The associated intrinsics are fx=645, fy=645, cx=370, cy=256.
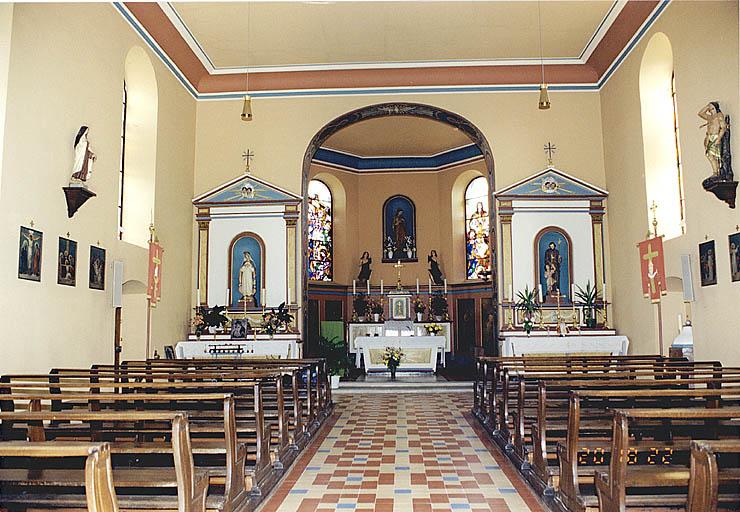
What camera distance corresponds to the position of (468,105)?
13.4m

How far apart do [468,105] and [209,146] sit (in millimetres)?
5461

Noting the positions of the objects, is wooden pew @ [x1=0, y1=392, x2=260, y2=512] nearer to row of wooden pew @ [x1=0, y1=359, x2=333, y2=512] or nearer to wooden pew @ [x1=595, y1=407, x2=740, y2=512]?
Answer: row of wooden pew @ [x1=0, y1=359, x2=333, y2=512]

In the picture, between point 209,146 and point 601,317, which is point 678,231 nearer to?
point 601,317

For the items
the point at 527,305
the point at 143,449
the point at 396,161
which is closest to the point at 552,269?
the point at 527,305

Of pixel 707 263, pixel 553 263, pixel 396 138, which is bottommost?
pixel 707 263

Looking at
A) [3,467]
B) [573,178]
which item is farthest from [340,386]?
[3,467]

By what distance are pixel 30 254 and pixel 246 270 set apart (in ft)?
19.4

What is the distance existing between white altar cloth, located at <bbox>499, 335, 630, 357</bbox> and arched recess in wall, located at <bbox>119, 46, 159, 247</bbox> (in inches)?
271

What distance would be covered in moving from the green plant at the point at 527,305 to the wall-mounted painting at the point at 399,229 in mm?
6961

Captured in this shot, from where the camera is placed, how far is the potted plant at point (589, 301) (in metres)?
12.3

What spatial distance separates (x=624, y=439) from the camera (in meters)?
3.28

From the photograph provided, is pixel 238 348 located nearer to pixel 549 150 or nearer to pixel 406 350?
pixel 406 350

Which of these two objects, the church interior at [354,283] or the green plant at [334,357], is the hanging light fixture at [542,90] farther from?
the green plant at [334,357]

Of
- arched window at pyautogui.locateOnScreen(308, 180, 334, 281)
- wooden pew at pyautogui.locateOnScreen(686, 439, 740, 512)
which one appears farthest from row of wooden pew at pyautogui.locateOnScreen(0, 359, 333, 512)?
arched window at pyautogui.locateOnScreen(308, 180, 334, 281)
